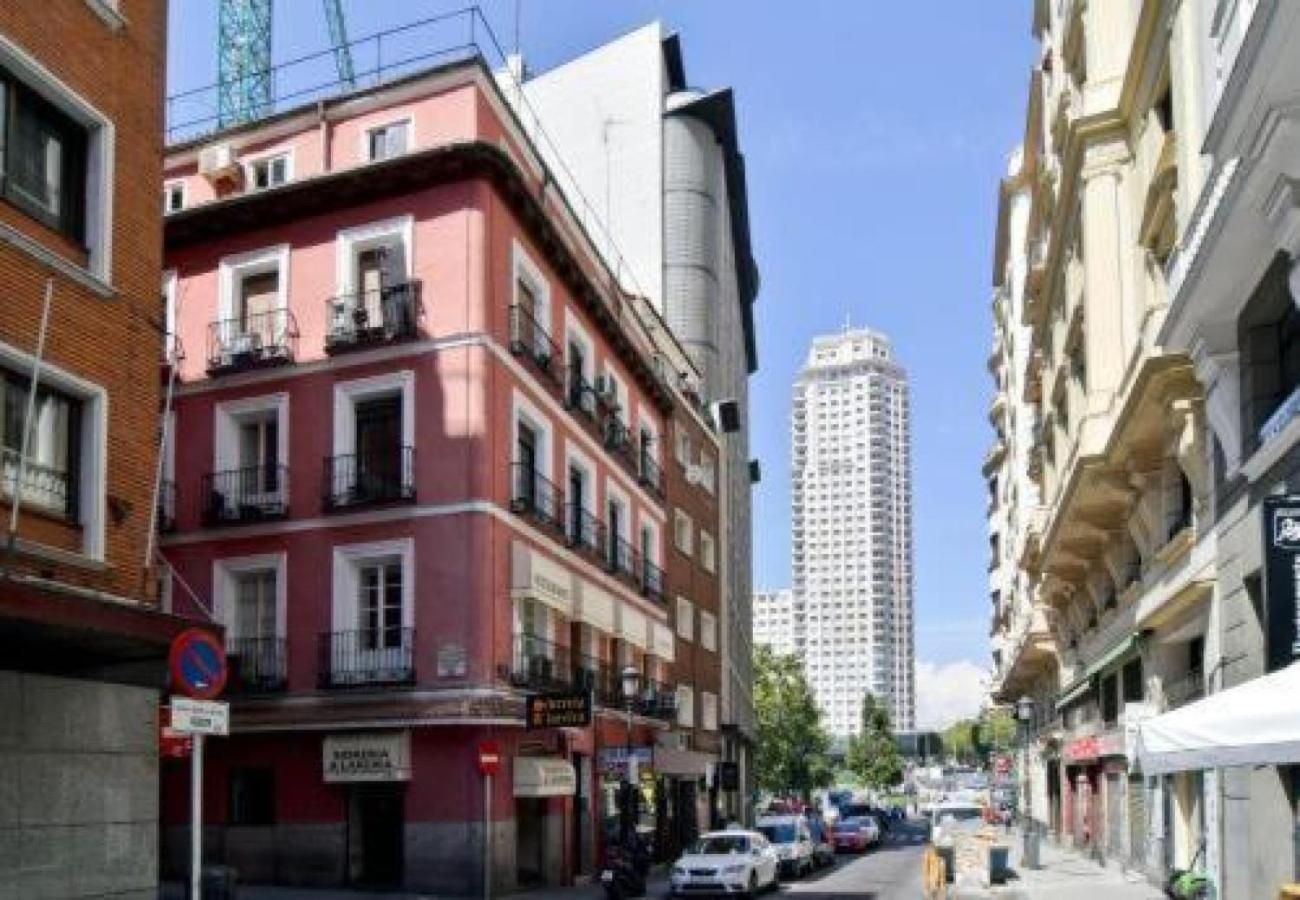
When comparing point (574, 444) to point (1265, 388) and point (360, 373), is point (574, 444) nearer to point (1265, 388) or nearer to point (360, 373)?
point (360, 373)

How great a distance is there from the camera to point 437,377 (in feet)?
94.8

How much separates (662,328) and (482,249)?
22485 millimetres

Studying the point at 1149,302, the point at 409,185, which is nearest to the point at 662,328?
the point at 409,185

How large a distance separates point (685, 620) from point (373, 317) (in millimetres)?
21734

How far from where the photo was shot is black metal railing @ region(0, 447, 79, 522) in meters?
13.6

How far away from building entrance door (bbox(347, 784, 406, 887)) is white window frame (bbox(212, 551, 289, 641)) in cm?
368

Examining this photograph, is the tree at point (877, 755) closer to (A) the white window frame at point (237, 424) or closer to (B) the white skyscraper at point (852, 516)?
(B) the white skyscraper at point (852, 516)

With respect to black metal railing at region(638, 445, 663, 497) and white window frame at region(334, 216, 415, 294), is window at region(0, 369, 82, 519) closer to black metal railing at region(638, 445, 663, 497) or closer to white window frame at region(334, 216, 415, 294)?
white window frame at region(334, 216, 415, 294)

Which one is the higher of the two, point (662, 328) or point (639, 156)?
point (639, 156)

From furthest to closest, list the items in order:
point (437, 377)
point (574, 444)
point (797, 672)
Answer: point (797, 672), point (574, 444), point (437, 377)

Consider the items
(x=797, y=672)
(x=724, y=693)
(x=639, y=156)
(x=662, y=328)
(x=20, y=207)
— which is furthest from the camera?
(x=797, y=672)

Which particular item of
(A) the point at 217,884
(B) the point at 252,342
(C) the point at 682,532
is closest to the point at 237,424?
(B) the point at 252,342

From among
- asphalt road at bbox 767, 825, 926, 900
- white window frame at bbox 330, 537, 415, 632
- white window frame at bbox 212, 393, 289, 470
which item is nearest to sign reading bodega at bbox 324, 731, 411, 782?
white window frame at bbox 330, 537, 415, 632

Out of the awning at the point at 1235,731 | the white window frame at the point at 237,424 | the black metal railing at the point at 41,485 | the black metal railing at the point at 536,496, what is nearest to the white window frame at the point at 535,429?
the black metal railing at the point at 536,496
